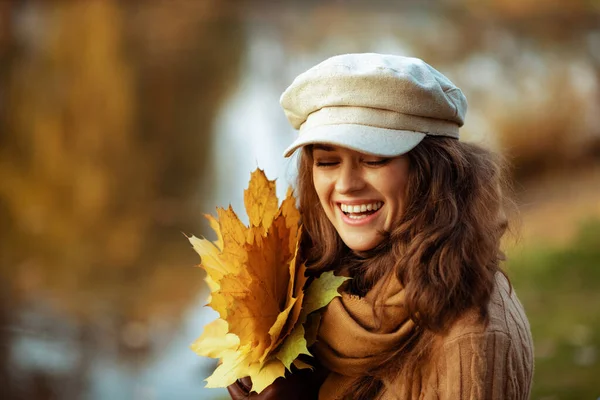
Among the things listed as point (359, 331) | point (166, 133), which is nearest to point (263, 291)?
point (359, 331)

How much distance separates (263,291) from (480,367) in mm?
360

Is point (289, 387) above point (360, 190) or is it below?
below

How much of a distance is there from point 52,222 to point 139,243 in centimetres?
55

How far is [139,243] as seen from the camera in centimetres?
396

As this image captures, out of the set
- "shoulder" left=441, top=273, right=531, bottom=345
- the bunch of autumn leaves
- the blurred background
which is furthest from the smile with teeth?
the blurred background

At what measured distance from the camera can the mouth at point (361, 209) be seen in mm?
1110

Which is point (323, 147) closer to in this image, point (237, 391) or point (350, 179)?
point (350, 179)

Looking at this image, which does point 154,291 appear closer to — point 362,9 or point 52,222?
point 52,222

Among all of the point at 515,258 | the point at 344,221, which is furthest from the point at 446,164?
the point at 515,258

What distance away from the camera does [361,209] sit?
1.11 metres

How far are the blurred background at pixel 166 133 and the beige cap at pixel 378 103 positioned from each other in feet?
8.44

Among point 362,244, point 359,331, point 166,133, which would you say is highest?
point 166,133

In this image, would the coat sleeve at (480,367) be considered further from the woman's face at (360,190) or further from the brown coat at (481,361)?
the woman's face at (360,190)

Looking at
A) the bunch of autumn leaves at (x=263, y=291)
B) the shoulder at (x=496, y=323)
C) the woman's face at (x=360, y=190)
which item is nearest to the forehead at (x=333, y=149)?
the woman's face at (x=360, y=190)
